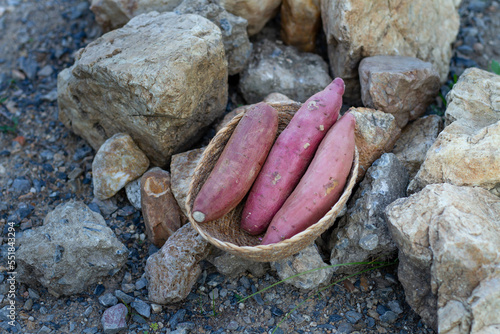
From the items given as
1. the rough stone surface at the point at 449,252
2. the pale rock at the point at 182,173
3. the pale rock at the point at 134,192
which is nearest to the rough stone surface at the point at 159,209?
the pale rock at the point at 182,173

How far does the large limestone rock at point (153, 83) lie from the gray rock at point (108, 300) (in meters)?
0.91

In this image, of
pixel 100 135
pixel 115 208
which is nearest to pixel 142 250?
pixel 115 208

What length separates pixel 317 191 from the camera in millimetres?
2115

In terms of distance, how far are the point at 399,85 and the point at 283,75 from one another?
32.7 inches

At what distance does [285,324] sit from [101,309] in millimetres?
960

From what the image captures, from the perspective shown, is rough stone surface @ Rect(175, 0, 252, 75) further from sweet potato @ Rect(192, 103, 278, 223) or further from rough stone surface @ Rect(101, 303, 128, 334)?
rough stone surface @ Rect(101, 303, 128, 334)

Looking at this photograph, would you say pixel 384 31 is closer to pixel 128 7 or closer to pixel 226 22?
pixel 226 22

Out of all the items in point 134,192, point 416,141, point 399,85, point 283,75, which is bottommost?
point 134,192

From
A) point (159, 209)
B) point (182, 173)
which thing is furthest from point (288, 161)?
point (159, 209)

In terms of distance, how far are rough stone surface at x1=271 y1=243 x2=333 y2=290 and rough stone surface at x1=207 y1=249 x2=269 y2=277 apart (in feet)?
0.38

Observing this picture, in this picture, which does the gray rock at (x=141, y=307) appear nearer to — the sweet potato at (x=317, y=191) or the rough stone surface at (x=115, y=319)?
the rough stone surface at (x=115, y=319)

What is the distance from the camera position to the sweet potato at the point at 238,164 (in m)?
2.19

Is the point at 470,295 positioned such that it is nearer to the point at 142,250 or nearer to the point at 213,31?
the point at 142,250

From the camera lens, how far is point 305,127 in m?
2.30
